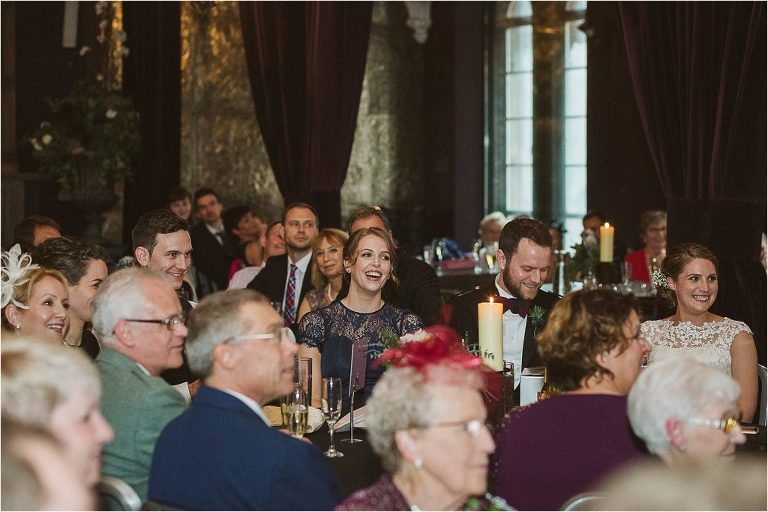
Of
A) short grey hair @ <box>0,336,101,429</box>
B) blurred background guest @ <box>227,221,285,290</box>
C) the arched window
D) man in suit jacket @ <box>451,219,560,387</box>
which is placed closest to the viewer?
short grey hair @ <box>0,336,101,429</box>

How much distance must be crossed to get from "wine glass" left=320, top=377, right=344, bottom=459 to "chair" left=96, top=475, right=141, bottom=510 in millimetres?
757

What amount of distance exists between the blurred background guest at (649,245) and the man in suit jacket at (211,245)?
3018 mm

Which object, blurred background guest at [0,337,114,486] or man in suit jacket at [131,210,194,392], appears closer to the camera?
blurred background guest at [0,337,114,486]

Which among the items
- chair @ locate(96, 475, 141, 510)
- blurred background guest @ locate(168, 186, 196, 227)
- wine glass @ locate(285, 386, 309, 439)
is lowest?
chair @ locate(96, 475, 141, 510)

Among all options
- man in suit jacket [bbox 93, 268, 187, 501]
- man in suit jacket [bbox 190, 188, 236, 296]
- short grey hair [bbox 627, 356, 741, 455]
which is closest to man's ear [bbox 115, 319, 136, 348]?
man in suit jacket [bbox 93, 268, 187, 501]

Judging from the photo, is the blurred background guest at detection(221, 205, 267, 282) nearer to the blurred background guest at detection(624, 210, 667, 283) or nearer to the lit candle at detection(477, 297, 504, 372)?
the blurred background guest at detection(624, 210, 667, 283)

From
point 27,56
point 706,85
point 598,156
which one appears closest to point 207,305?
point 706,85

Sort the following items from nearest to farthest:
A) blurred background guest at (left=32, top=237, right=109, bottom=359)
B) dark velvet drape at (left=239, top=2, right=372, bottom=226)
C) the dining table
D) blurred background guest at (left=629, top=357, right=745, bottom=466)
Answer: blurred background guest at (left=629, top=357, right=745, bottom=466), the dining table, blurred background guest at (left=32, top=237, right=109, bottom=359), dark velvet drape at (left=239, top=2, right=372, bottom=226)

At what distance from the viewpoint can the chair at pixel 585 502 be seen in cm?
246

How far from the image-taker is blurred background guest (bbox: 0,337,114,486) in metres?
1.93

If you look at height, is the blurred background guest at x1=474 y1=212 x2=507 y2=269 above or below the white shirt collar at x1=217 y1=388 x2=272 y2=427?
above

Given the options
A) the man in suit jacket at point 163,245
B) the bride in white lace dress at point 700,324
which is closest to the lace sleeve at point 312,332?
the man in suit jacket at point 163,245

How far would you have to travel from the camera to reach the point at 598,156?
10.4m

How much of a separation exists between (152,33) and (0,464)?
8879 mm
